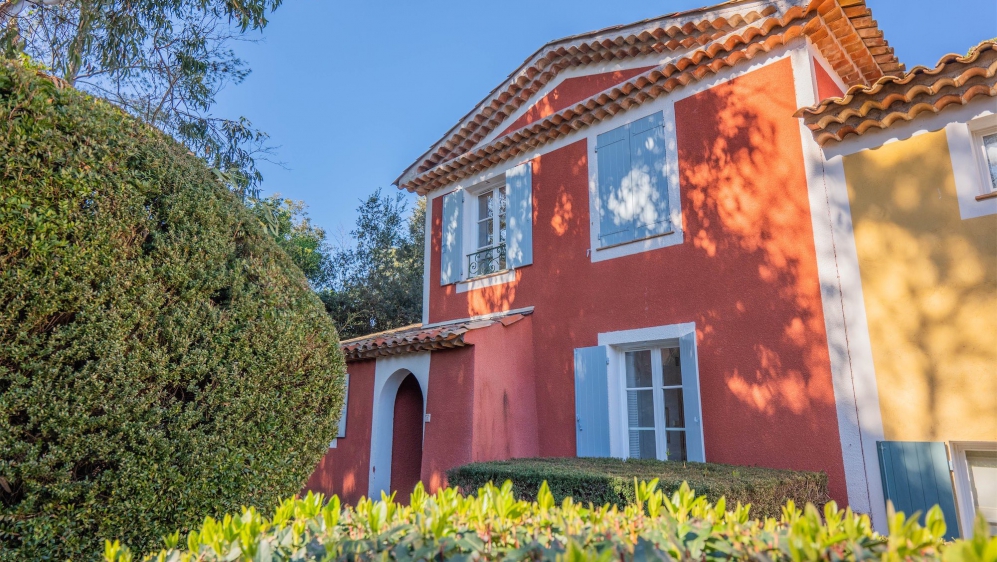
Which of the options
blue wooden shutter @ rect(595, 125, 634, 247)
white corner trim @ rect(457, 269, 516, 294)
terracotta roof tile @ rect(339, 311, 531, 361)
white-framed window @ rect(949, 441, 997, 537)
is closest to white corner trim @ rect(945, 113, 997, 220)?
white-framed window @ rect(949, 441, 997, 537)

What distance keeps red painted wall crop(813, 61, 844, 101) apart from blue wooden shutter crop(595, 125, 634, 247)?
235 centimetres

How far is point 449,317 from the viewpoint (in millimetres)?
10219

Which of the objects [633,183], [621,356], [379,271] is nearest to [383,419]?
[621,356]

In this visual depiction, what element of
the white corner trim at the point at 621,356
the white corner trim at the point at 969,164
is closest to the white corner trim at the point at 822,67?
the white corner trim at the point at 969,164

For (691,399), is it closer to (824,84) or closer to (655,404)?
(655,404)

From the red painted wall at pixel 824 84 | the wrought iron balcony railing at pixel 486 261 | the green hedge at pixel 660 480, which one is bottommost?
the green hedge at pixel 660 480

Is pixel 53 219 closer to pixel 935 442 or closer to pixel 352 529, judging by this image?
pixel 352 529

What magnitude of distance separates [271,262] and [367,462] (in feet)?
20.0

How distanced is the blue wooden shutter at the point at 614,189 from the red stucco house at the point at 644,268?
3cm

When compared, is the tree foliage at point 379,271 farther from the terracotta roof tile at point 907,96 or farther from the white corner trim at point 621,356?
the terracotta roof tile at point 907,96

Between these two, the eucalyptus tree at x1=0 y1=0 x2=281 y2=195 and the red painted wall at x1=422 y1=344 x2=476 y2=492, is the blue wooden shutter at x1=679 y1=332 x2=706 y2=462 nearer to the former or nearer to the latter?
the red painted wall at x1=422 y1=344 x2=476 y2=492

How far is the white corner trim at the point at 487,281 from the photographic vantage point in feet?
30.7

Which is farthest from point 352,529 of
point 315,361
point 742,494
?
point 742,494

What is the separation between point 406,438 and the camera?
1055cm
